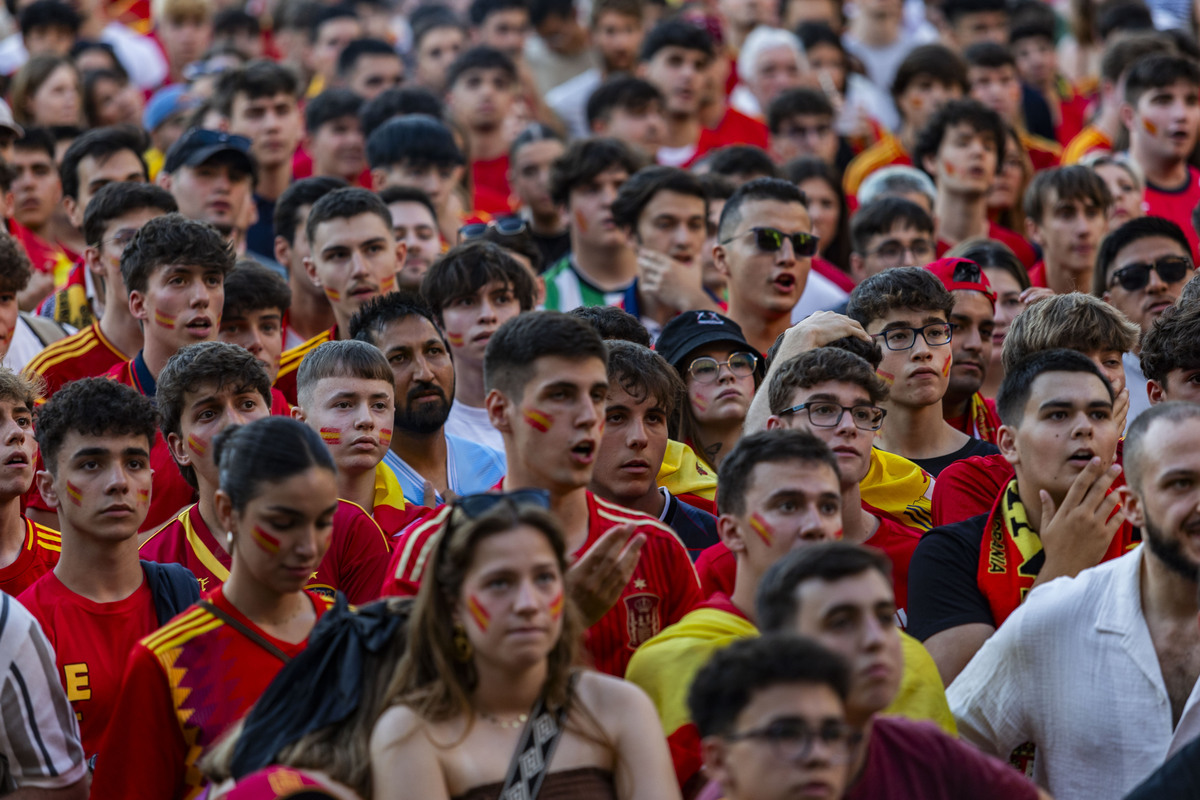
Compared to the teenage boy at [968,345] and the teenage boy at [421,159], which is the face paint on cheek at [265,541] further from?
the teenage boy at [421,159]

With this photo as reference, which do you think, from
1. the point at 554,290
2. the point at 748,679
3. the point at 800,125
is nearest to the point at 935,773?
the point at 748,679

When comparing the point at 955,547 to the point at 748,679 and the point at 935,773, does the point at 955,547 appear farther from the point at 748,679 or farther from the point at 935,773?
the point at 748,679

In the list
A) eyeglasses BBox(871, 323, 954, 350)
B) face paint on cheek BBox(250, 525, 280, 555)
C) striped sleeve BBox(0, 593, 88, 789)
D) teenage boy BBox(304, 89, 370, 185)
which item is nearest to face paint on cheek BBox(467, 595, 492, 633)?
face paint on cheek BBox(250, 525, 280, 555)

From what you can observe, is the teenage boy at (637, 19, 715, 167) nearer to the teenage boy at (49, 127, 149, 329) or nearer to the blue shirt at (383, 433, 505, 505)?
the teenage boy at (49, 127, 149, 329)

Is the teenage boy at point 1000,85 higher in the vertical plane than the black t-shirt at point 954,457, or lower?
higher

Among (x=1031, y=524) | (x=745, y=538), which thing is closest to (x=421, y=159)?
(x=1031, y=524)

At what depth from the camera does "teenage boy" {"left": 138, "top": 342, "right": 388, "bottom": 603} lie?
5.56 meters

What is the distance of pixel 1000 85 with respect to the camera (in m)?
11.9

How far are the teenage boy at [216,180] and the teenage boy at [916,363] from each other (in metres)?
→ 3.68

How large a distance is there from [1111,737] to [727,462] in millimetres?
1390

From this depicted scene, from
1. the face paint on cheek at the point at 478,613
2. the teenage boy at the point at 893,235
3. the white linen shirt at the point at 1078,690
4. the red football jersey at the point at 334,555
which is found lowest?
the white linen shirt at the point at 1078,690

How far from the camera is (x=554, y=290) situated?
29.9 ft

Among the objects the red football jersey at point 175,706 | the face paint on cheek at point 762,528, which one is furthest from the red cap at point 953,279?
the red football jersey at point 175,706

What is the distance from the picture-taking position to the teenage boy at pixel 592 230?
9109 mm
